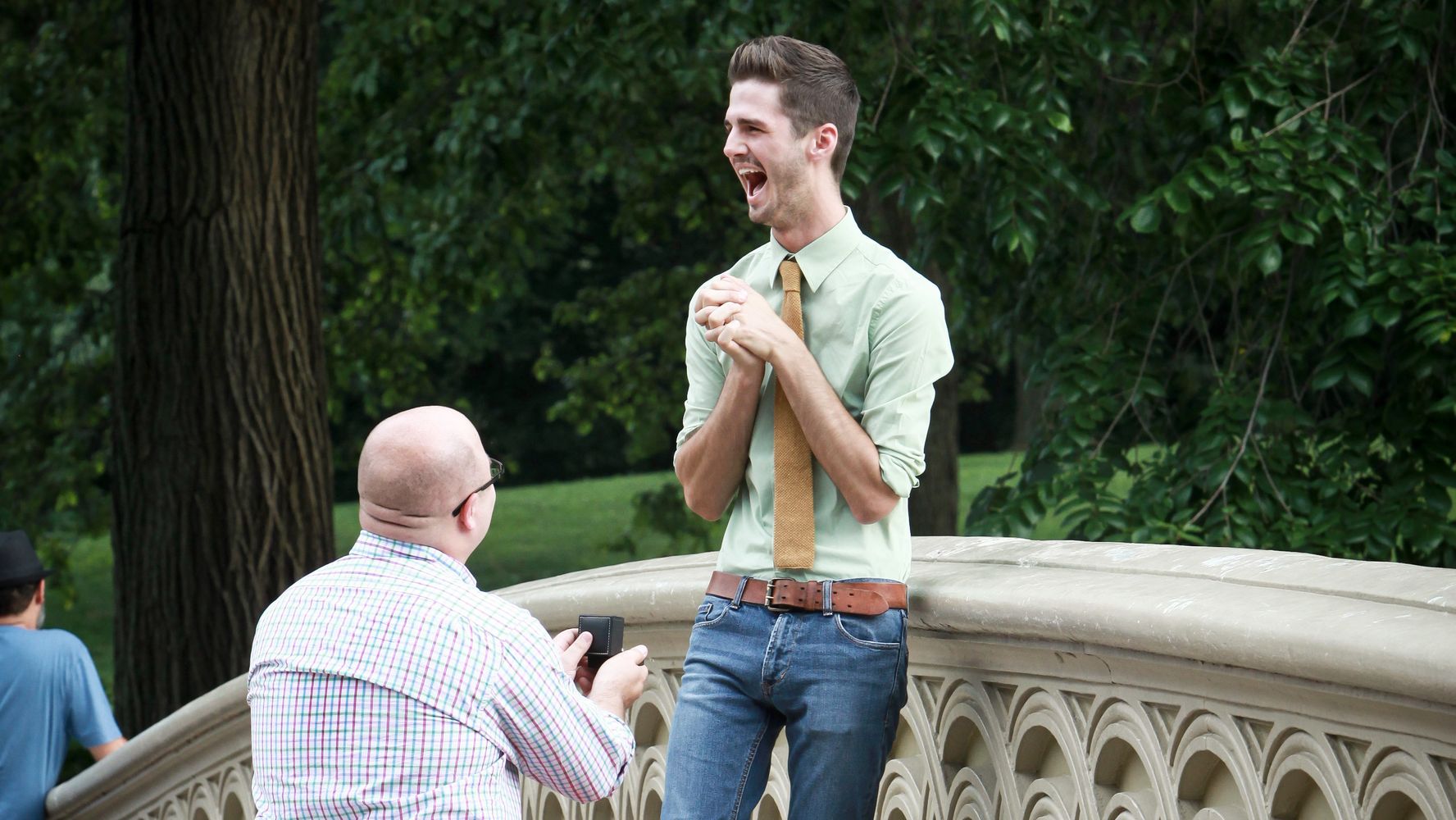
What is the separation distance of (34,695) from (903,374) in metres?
3.73

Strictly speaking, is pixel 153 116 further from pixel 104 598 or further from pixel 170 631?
pixel 104 598

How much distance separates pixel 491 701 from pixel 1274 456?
3.42 m

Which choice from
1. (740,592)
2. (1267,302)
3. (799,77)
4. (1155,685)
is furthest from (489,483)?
(1267,302)

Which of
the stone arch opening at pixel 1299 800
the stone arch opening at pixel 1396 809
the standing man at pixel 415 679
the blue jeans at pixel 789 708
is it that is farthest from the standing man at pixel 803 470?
the stone arch opening at pixel 1396 809

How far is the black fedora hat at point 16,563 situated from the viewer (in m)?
5.07

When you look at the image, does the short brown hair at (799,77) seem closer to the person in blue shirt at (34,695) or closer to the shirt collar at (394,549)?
the shirt collar at (394,549)

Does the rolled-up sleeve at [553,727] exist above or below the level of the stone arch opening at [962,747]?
above

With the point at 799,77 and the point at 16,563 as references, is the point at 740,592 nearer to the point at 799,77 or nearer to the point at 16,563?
the point at 799,77

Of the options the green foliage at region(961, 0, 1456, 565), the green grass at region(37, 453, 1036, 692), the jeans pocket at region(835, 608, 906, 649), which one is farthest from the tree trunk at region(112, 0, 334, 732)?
the green grass at region(37, 453, 1036, 692)

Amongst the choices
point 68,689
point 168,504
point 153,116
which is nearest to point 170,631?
point 168,504

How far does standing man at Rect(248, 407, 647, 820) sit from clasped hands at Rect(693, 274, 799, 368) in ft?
1.37

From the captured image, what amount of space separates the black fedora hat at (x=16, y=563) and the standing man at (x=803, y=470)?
331 cm

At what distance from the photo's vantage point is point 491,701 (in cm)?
243

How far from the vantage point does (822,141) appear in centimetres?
250
